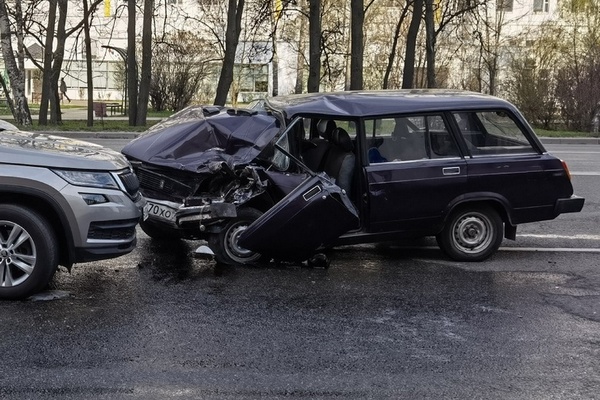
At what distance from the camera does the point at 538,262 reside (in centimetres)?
812

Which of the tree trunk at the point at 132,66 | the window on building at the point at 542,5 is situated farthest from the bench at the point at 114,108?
the window on building at the point at 542,5

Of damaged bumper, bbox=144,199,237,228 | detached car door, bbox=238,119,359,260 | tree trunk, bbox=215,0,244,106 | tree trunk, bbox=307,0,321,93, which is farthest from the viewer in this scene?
tree trunk, bbox=215,0,244,106

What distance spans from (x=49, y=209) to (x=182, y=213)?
1.41 meters

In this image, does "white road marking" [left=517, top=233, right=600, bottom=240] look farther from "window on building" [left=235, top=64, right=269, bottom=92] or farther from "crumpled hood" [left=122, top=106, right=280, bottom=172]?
"window on building" [left=235, top=64, right=269, bottom=92]

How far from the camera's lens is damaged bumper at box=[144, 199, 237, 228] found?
7285 mm

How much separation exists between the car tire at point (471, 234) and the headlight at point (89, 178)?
10.8 ft

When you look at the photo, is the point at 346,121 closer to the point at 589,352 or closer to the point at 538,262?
the point at 538,262

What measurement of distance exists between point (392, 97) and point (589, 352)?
3.36m

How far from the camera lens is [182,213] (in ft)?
24.3

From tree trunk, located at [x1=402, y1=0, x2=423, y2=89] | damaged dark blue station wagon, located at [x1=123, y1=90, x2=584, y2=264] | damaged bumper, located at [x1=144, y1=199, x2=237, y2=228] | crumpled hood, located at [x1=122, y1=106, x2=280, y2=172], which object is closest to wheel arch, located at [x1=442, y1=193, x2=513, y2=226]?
damaged dark blue station wagon, located at [x1=123, y1=90, x2=584, y2=264]

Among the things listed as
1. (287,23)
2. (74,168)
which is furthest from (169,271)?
(287,23)

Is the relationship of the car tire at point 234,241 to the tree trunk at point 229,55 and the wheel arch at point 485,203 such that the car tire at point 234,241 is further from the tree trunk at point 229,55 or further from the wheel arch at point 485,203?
the tree trunk at point 229,55

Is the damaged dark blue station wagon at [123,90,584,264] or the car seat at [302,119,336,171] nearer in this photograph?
the damaged dark blue station wagon at [123,90,584,264]

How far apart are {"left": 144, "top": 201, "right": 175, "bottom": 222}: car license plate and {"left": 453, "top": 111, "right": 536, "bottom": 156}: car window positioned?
292cm
